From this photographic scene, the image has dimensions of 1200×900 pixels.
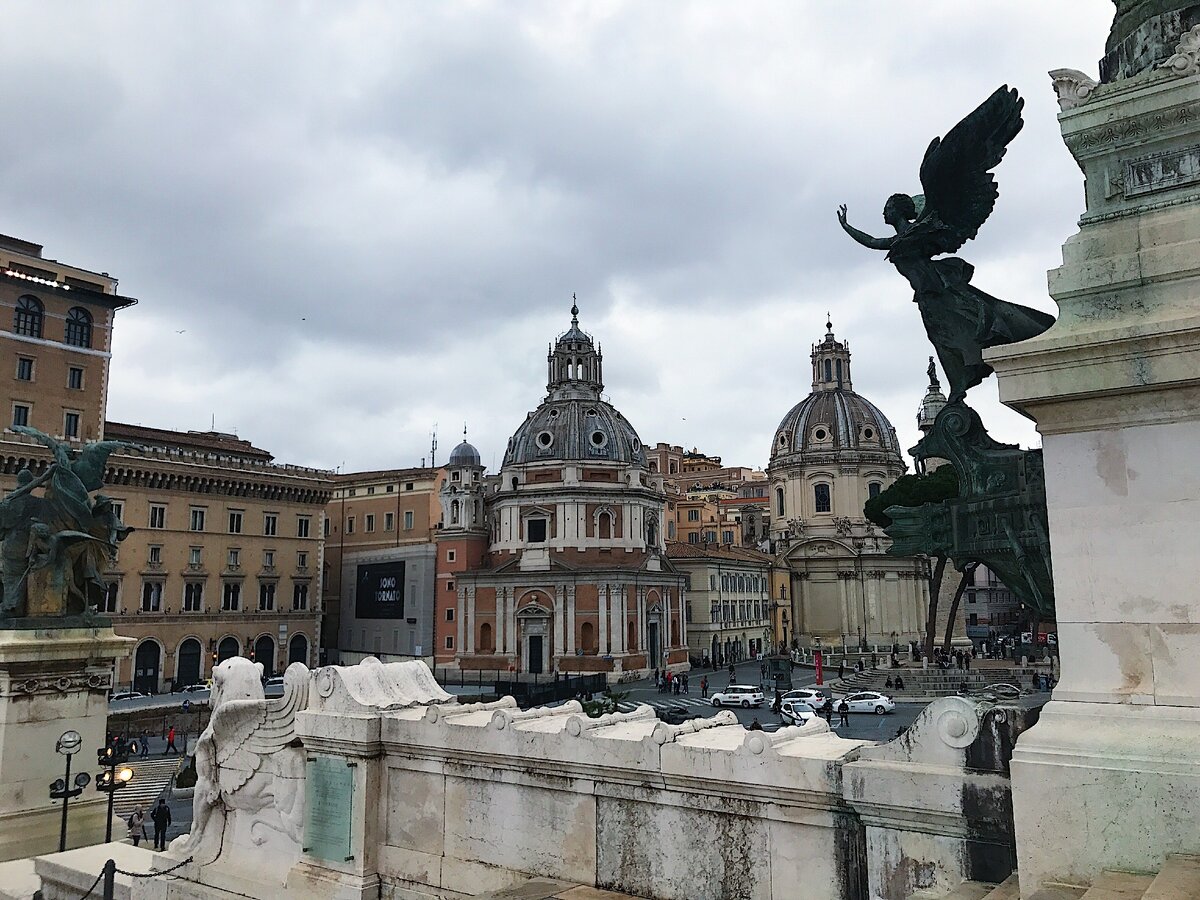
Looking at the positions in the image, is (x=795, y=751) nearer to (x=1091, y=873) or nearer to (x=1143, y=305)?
(x=1091, y=873)

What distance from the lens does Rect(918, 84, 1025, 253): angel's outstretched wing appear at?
5512 millimetres

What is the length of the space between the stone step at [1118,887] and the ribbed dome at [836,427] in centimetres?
7032

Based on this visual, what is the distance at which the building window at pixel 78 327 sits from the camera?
45.9 m

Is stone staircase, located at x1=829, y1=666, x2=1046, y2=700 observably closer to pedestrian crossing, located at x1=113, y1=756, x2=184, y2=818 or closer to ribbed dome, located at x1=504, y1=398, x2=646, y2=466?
ribbed dome, located at x1=504, y1=398, x2=646, y2=466

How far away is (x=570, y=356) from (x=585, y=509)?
37.6 ft

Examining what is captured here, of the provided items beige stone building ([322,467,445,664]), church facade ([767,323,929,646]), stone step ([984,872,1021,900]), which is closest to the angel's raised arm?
stone step ([984,872,1021,900])

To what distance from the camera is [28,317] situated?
44.3 m

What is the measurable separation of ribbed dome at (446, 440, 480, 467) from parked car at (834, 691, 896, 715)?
137 ft

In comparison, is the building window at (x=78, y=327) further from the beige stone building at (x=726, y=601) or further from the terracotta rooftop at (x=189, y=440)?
the beige stone building at (x=726, y=601)

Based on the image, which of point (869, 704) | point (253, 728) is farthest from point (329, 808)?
point (869, 704)

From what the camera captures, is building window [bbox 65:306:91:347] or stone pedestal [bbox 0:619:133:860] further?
building window [bbox 65:306:91:347]

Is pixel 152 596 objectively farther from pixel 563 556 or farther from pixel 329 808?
pixel 329 808

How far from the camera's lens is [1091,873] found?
4152 mm

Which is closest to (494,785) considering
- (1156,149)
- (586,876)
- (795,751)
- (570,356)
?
(586,876)
